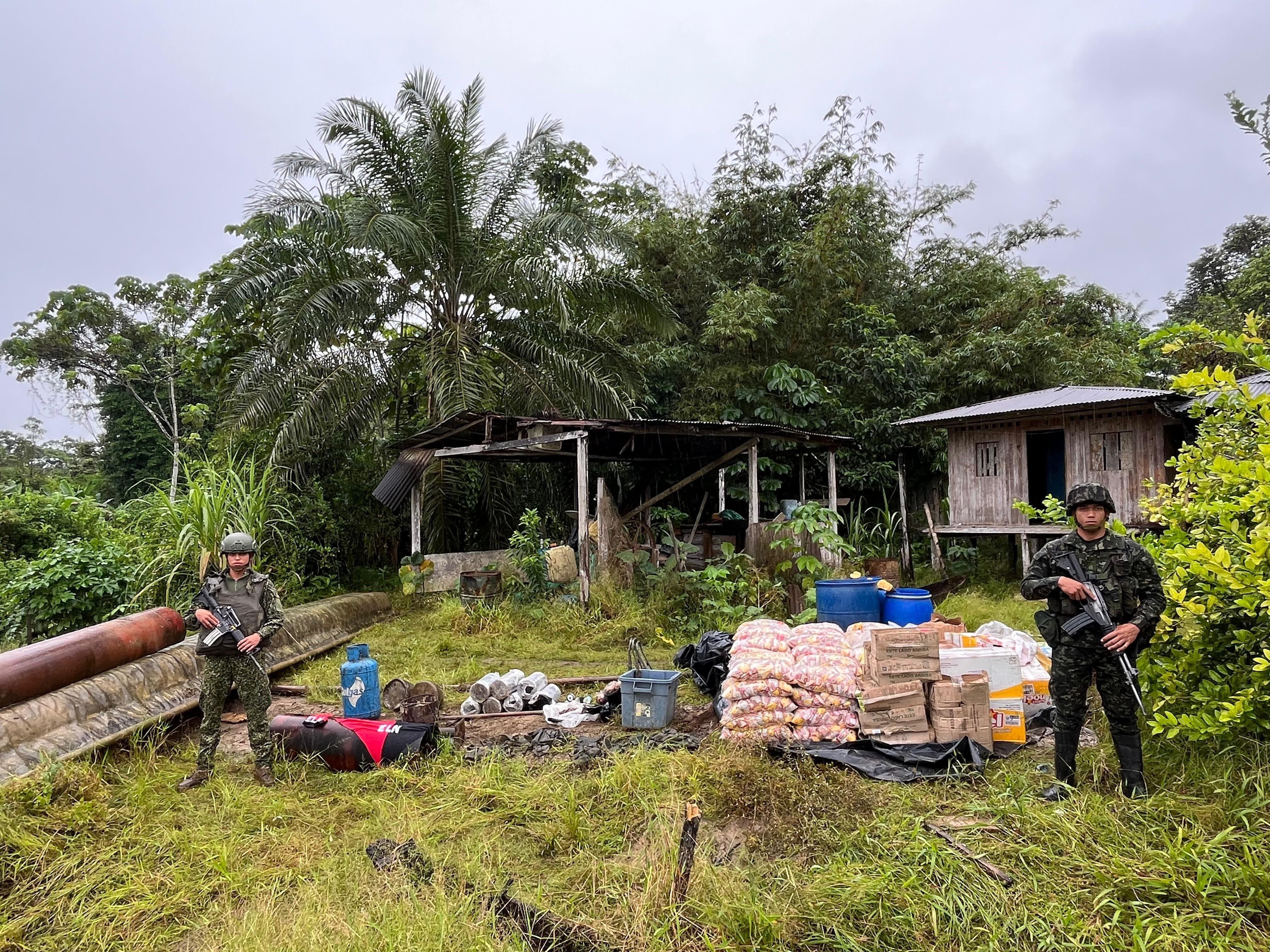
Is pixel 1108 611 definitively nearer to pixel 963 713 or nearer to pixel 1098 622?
pixel 1098 622

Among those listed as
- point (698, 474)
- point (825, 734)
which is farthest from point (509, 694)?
point (698, 474)

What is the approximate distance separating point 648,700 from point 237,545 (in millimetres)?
3008

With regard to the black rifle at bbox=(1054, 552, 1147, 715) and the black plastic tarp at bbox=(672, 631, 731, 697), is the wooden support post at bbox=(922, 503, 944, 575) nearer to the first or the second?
the black plastic tarp at bbox=(672, 631, 731, 697)

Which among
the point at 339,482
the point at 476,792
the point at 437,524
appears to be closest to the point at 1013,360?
the point at 437,524

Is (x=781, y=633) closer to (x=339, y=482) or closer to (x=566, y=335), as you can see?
(x=566, y=335)

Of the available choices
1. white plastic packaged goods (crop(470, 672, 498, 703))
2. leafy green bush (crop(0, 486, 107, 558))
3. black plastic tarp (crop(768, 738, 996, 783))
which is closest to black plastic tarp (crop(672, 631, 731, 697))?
black plastic tarp (crop(768, 738, 996, 783))

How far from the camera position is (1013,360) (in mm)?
14727

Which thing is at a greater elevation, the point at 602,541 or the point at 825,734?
the point at 602,541

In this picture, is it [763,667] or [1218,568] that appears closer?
[1218,568]

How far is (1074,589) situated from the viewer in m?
3.91

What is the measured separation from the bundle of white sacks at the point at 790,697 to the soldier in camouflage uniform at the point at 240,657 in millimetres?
2969

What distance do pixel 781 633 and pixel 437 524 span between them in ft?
28.0

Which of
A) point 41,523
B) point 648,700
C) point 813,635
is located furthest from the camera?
point 41,523

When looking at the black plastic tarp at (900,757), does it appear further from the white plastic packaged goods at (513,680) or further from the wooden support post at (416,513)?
the wooden support post at (416,513)
